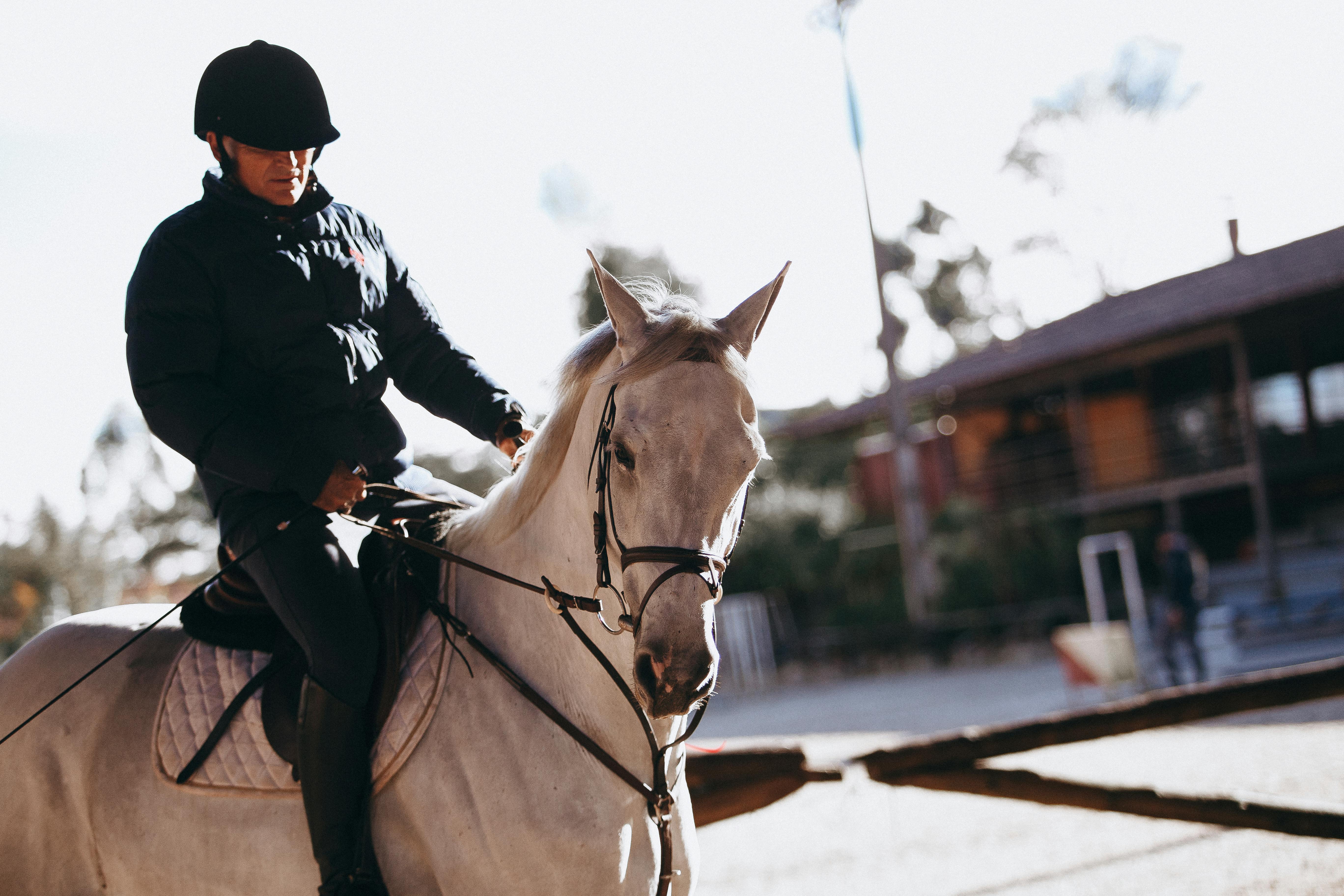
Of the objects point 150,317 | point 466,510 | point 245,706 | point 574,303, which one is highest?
point 574,303

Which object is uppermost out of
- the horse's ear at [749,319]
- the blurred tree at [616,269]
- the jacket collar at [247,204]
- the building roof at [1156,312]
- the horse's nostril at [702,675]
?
the blurred tree at [616,269]

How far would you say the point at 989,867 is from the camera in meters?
5.73

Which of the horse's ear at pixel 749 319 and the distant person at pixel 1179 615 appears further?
the distant person at pixel 1179 615

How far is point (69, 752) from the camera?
8.43ft

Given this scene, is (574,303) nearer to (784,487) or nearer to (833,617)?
(784,487)

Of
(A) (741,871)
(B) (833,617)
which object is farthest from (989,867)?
(B) (833,617)

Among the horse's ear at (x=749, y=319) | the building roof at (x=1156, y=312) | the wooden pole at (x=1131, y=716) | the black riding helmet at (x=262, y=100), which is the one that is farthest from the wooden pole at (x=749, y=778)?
the building roof at (x=1156, y=312)

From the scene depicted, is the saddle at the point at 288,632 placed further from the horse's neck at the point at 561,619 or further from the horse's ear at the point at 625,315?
the horse's ear at the point at 625,315

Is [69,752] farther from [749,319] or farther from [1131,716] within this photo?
[1131,716]

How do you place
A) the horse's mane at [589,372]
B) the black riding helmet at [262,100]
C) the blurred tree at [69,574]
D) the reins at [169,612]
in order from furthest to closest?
1. the blurred tree at [69,574]
2. the black riding helmet at [262,100]
3. the reins at [169,612]
4. the horse's mane at [589,372]

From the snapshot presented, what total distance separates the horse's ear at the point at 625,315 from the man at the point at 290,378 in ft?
2.38

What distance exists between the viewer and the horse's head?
72.1 inches

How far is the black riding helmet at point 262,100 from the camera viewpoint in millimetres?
2473

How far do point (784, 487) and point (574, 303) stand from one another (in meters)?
7.62
